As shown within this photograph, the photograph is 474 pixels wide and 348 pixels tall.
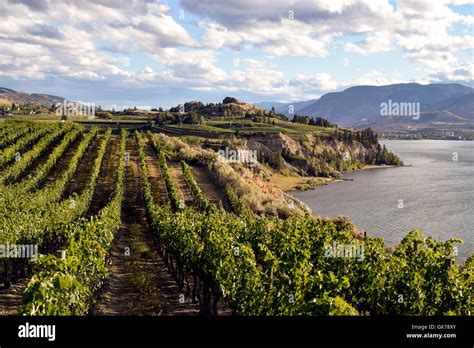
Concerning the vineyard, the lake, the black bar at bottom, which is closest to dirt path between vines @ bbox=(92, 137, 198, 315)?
the vineyard

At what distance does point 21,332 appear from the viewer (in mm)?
7090

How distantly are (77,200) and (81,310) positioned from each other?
122ft

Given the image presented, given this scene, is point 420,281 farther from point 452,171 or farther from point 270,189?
point 452,171

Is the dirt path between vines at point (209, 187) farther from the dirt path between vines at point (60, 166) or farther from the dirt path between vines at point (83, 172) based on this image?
the dirt path between vines at point (60, 166)

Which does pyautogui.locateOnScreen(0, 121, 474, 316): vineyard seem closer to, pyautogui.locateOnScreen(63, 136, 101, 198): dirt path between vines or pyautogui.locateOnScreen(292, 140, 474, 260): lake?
pyautogui.locateOnScreen(63, 136, 101, 198): dirt path between vines

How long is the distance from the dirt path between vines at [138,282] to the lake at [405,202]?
37137mm

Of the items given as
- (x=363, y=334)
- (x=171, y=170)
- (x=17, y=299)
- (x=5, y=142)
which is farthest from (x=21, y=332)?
(x=5, y=142)

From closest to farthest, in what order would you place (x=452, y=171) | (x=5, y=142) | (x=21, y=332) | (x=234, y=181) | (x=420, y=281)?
(x=21, y=332)
(x=420, y=281)
(x=234, y=181)
(x=5, y=142)
(x=452, y=171)

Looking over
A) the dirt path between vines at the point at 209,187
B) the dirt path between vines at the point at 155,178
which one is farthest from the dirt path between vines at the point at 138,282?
the dirt path between vines at the point at 209,187

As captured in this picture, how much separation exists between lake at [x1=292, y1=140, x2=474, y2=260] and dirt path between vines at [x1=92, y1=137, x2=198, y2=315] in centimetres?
3714

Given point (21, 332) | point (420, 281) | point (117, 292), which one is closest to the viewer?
point (21, 332)

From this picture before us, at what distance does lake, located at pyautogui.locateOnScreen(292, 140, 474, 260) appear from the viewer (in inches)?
2899

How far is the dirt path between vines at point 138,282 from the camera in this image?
2488 cm

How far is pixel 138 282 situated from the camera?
96.7 ft
